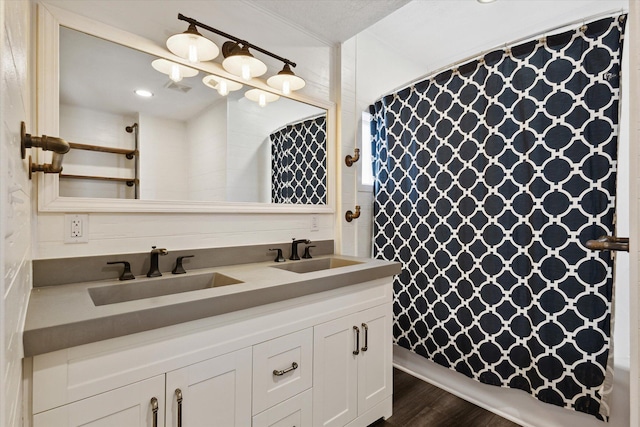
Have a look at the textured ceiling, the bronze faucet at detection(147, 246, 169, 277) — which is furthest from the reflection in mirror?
the textured ceiling

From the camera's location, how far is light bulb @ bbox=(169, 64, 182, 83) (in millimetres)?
1567

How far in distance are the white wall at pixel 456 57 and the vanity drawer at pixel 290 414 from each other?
1219 mm

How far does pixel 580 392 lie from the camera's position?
61.7 inches

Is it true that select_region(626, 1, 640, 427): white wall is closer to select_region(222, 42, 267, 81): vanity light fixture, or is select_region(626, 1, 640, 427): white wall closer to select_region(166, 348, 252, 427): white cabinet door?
select_region(166, 348, 252, 427): white cabinet door

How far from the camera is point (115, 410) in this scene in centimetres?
92

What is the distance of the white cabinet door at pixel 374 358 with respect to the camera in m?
1.66

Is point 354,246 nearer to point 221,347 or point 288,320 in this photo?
point 288,320

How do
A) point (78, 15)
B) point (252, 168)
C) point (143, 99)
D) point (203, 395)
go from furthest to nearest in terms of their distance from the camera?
point (252, 168)
point (143, 99)
point (78, 15)
point (203, 395)

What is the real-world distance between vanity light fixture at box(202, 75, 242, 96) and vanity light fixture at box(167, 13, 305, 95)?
6cm

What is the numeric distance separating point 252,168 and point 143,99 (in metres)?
0.65

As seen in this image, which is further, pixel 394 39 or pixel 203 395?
pixel 394 39

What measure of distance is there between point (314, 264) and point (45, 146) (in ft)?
4.78

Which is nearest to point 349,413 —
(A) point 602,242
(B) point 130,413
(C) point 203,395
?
(C) point 203,395

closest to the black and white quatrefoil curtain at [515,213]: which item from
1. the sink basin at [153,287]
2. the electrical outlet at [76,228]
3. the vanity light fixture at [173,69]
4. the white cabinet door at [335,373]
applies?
the white cabinet door at [335,373]
